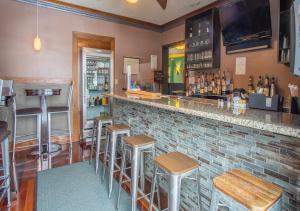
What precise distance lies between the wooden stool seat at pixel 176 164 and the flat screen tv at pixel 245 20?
2.39 m

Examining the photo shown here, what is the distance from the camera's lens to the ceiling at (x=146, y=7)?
3600mm

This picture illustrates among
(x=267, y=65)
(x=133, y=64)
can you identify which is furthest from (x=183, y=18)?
(x=267, y=65)

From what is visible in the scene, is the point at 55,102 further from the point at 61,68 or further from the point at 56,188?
the point at 56,188

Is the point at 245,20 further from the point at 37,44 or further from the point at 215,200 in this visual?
the point at 37,44

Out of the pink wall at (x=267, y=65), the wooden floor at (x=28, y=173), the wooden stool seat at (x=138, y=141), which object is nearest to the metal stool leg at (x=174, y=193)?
the wooden stool seat at (x=138, y=141)

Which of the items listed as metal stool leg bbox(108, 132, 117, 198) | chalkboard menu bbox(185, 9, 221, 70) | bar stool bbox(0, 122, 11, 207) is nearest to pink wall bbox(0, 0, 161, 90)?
chalkboard menu bbox(185, 9, 221, 70)

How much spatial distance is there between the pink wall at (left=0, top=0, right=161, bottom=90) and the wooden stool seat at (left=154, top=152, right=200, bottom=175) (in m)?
3.22

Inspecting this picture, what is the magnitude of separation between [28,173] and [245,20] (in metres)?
3.74

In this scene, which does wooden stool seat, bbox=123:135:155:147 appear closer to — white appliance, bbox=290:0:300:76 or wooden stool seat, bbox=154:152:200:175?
wooden stool seat, bbox=154:152:200:175

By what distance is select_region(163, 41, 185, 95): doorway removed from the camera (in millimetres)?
5059

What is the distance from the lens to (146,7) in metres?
3.83

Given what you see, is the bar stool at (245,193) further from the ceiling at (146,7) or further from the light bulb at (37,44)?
the light bulb at (37,44)

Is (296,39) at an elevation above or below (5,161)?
above

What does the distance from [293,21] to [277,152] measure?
2.35 ft
